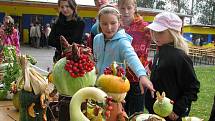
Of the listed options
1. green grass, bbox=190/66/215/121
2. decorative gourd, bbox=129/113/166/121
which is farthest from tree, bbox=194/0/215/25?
decorative gourd, bbox=129/113/166/121

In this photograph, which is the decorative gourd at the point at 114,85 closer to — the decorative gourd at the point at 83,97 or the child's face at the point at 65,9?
the decorative gourd at the point at 83,97

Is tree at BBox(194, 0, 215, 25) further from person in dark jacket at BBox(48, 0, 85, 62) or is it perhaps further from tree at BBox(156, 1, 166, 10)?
person in dark jacket at BBox(48, 0, 85, 62)

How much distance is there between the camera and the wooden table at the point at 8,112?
6.65 ft

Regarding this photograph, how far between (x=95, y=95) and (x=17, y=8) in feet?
68.9

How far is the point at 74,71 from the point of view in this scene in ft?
4.66

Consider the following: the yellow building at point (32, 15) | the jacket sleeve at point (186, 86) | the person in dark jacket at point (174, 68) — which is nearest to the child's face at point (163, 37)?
the person in dark jacket at point (174, 68)

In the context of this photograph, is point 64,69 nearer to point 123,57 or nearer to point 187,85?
point 123,57

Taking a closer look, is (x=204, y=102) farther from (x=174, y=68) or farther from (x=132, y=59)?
(x=132, y=59)

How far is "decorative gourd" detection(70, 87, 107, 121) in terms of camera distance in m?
1.26

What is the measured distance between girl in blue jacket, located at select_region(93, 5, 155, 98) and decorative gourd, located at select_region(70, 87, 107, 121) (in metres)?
0.46

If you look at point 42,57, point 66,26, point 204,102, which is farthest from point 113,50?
point 42,57

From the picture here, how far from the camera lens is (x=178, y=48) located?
203 centimetres

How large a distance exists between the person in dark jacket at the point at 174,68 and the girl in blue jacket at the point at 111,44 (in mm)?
208

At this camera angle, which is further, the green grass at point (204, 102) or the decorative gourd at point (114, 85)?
the green grass at point (204, 102)
